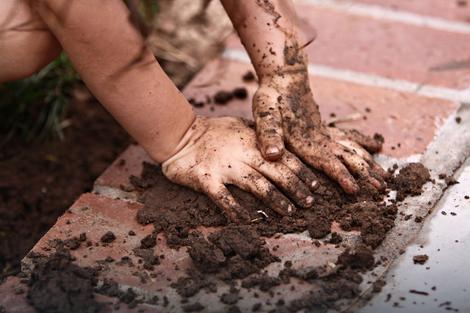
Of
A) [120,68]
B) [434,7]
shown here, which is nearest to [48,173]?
[120,68]

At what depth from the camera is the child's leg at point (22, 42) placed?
5.97 feet

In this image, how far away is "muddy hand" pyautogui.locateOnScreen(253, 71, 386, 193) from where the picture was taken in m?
1.90

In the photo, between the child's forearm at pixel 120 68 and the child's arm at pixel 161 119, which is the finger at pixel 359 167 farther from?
the child's forearm at pixel 120 68

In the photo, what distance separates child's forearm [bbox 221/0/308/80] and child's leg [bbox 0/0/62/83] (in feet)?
1.46

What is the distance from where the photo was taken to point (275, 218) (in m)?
1.87

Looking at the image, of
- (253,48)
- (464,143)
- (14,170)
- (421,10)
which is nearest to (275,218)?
(253,48)

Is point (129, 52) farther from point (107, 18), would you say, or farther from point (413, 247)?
point (413, 247)

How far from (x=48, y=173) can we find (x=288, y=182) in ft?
3.02

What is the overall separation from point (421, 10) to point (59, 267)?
1.64 metres

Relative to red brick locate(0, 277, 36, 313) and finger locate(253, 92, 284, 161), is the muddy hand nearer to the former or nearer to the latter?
finger locate(253, 92, 284, 161)

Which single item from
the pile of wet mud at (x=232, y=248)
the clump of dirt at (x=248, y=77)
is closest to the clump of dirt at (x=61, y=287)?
the pile of wet mud at (x=232, y=248)

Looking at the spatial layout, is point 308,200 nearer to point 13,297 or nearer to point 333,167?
point 333,167

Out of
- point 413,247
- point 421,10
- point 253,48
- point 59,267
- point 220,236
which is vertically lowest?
point 59,267

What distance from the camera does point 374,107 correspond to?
2.34 metres
